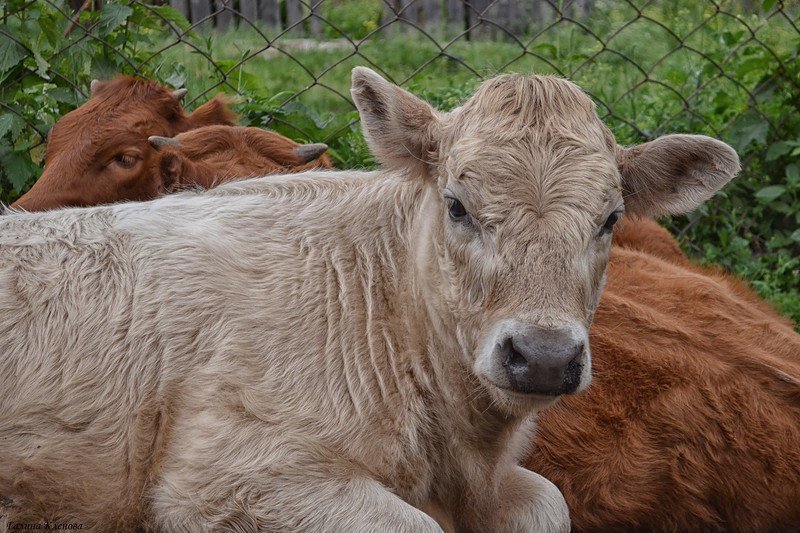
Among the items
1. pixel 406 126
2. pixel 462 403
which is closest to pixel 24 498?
pixel 462 403

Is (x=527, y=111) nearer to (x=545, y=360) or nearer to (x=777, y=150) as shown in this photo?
(x=545, y=360)

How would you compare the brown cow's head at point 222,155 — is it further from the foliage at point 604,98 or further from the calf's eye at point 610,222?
the calf's eye at point 610,222

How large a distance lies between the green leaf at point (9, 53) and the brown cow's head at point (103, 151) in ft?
1.58

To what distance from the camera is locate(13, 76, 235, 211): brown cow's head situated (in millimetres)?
5949

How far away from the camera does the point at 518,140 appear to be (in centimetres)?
404

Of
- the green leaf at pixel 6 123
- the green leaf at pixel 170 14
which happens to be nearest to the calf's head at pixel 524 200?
the green leaf at pixel 6 123

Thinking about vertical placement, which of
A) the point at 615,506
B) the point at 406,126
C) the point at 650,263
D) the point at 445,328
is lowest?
the point at 615,506

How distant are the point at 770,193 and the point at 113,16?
455 cm

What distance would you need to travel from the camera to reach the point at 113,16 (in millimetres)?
6633

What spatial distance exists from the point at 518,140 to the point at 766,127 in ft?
14.5

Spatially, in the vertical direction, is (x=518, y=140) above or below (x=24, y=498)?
above

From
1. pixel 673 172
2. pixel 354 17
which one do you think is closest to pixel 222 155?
pixel 673 172

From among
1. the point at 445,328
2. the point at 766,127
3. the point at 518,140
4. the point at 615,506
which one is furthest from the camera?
the point at 766,127

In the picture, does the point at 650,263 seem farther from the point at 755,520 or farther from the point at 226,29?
the point at 226,29
